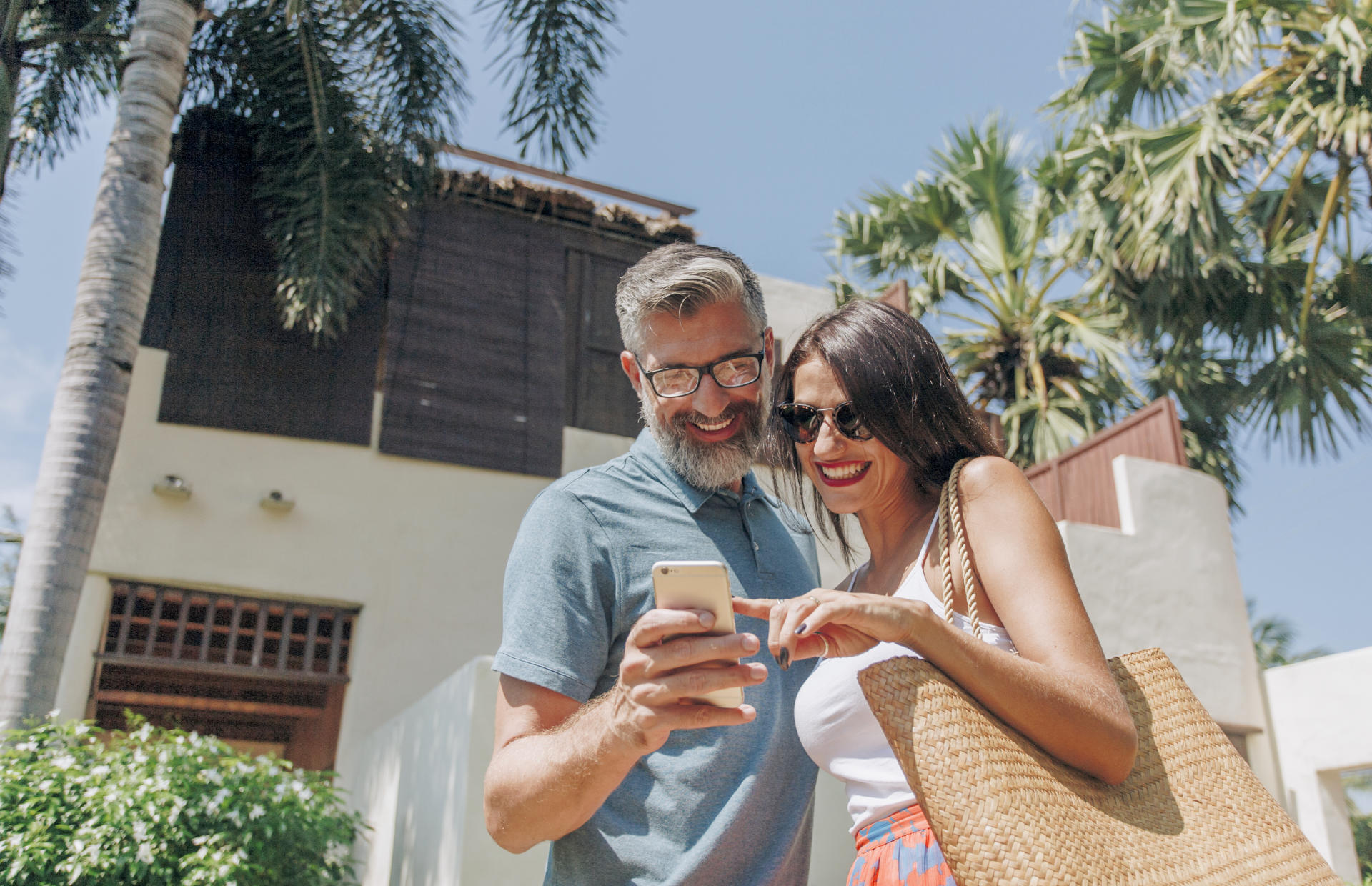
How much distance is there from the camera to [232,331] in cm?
868

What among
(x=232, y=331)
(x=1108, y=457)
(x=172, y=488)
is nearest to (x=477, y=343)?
(x=232, y=331)

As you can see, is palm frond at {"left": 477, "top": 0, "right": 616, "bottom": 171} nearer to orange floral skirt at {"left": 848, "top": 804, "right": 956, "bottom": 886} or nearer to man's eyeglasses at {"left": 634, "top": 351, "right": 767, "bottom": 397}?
man's eyeglasses at {"left": 634, "top": 351, "right": 767, "bottom": 397}

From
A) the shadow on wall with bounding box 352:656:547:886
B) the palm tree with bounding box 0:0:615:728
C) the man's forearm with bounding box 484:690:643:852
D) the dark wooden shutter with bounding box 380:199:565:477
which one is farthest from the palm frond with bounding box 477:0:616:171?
the man's forearm with bounding box 484:690:643:852

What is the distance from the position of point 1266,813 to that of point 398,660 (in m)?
7.74

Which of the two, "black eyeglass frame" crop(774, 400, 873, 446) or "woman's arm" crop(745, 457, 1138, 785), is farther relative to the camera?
"black eyeglass frame" crop(774, 400, 873, 446)

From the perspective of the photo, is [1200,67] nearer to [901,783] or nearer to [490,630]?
[490,630]

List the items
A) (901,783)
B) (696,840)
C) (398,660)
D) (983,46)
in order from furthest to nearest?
1. (983,46)
2. (398,660)
3. (696,840)
4. (901,783)

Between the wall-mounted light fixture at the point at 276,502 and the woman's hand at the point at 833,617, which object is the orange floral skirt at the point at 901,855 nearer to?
the woman's hand at the point at 833,617

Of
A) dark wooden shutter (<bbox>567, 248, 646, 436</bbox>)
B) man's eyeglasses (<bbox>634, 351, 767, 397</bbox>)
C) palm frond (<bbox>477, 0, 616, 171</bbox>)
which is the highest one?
palm frond (<bbox>477, 0, 616, 171</bbox>)

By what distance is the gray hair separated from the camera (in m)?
2.04

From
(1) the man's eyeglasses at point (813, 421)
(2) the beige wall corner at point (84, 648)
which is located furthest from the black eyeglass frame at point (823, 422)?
(2) the beige wall corner at point (84, 648)

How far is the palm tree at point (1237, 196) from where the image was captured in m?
9.32

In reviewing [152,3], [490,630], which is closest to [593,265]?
[490,630]

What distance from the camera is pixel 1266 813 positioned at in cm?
140
